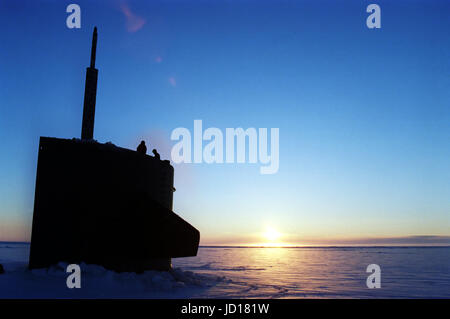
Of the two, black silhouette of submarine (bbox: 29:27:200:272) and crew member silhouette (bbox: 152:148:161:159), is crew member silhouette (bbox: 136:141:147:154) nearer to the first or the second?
crew member silhouette (bbox: 152:148:161:159)

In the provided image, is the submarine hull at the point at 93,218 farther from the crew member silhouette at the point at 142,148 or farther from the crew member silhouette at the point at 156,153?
the crew member silhouette at the point at 156,153

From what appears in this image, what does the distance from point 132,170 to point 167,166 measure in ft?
5.69

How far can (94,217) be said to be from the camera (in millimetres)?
8875

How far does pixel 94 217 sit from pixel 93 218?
0.03m

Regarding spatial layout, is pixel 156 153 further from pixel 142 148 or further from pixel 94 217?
pixel 94 217

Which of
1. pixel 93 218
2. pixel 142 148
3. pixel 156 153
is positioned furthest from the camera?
pixel 156 153

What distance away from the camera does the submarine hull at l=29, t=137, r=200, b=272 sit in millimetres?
8523

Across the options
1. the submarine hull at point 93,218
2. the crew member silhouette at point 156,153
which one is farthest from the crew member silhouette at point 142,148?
the submarine hull at point 93,218

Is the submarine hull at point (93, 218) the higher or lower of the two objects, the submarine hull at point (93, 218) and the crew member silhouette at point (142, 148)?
the lower

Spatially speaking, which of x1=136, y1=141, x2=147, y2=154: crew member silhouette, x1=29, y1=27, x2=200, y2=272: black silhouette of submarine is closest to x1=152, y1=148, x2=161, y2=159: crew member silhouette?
x1=136, y1=141, x2=147, y2=154: crew member silhouette

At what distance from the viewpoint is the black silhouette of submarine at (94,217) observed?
28.0 ft

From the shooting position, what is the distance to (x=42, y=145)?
8.84m

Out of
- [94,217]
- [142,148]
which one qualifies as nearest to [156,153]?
[142,148]
